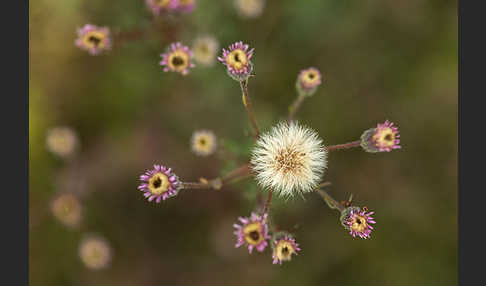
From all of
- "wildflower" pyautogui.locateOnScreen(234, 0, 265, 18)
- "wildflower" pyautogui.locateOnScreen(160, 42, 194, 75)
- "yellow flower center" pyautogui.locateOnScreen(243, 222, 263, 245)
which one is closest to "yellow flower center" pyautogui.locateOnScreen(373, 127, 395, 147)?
"yellow flower center" pyautogui.locateOnScreen(243, 222, 263, 245)

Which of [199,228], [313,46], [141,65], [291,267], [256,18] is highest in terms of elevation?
[256,18]

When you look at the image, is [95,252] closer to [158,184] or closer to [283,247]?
[158,184]

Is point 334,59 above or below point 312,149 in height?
above

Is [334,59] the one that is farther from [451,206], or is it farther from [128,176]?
[128,176]

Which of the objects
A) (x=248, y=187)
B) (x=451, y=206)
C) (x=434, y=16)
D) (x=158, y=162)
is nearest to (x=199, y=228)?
(x=158, y=162)

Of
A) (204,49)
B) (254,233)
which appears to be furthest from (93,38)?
(254,233)

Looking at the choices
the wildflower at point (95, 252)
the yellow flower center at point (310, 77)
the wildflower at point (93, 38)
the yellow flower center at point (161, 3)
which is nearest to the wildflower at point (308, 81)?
the yellow flower center at point (310, 77)
